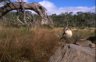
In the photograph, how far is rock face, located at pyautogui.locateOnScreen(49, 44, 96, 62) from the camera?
5.16 m

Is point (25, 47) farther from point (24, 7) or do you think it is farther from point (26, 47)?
point (24, 7)

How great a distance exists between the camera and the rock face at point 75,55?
516 cm

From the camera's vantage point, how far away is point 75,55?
214 inches

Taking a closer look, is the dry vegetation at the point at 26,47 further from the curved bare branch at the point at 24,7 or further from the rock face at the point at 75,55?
the curved bare branch at the point at 24,7

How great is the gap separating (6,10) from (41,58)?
973cm

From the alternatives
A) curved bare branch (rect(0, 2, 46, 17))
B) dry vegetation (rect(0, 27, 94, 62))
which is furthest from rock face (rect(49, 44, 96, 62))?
curved bare branch (rect(0, 2, 46, 17))

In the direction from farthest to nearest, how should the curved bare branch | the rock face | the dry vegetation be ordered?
the curved bare branch, the dry vegetation, the rock face

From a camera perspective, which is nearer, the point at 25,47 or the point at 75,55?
the point at 75,55

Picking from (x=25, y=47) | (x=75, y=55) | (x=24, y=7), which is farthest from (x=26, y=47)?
(x=24, y=7)

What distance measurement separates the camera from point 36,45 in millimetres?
7250

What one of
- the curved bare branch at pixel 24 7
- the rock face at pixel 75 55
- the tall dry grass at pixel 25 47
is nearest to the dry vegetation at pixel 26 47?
the tall dry grass at pixel 25 47

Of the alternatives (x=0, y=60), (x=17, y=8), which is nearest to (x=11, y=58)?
(x=0, y=60)

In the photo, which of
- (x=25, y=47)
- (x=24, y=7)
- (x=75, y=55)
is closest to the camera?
(x=75, y=55)

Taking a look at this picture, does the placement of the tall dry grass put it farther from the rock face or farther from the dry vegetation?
the rock face
